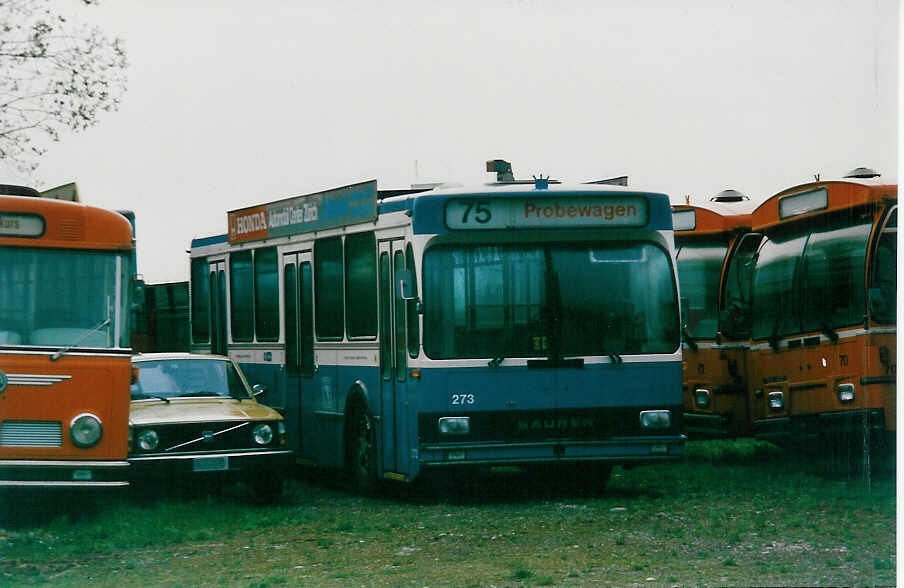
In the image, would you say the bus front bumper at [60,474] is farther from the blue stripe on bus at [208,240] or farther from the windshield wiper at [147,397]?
the blue stripe on bus at [208,240]

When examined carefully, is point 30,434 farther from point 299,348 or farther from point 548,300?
point 299,348

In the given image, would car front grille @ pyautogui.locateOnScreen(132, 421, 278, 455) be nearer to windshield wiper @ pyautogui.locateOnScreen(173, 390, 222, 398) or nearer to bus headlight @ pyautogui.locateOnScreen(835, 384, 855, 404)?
windshield wiper @ pyautogui.locateOnScreen(173, 390, 222, 398)

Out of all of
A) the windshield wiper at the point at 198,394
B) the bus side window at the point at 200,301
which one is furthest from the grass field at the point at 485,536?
the bus side window at the point at 200,301

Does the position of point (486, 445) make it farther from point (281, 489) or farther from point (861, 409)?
point (861, 409)

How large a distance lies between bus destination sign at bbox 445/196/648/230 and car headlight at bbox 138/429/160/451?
3.05 m

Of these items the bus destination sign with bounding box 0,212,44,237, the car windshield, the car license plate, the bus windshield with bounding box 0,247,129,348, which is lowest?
the car license plate

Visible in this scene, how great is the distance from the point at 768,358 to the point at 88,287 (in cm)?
705

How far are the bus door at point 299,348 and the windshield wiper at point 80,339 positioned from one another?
4107 mm

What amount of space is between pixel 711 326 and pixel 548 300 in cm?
416

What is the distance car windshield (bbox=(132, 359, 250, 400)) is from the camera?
15.6m

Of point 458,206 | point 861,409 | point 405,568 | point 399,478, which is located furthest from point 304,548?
point 861,409

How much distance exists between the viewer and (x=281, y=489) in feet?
50.7

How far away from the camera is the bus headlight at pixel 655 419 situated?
1494 centimetres

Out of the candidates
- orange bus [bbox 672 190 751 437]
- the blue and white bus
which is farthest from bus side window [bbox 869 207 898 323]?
orange bus [bbox 672 190 751 437]
